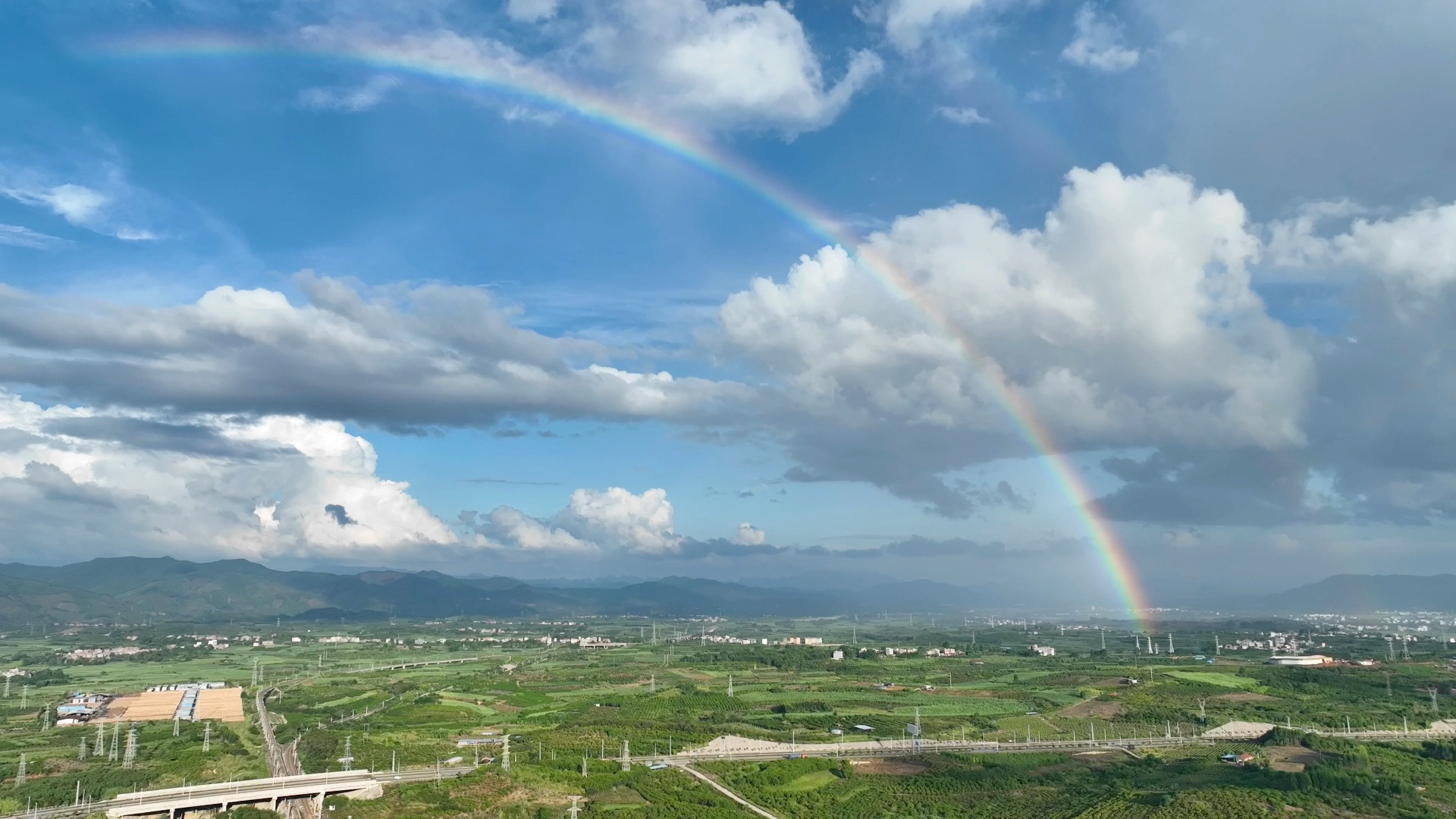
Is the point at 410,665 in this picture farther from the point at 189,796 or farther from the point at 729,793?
the point at 729,793

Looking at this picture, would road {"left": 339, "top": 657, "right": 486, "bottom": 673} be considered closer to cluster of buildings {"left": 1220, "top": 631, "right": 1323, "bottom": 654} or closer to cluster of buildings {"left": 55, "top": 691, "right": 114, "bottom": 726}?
cluster of buildings {"left": 55, "top": 691, "right": 114, "bottom": 726}

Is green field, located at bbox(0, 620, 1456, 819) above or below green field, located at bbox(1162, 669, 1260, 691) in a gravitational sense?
below

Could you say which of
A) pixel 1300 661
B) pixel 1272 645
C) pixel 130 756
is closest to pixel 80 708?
pixel 130 756

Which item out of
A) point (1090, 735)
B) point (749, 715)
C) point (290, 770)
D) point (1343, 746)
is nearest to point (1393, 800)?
point (1343, 746)

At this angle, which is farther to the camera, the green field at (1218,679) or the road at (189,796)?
the green field at (1218,679)

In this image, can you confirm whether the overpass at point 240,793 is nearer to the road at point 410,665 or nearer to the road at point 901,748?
the road at point 901,748

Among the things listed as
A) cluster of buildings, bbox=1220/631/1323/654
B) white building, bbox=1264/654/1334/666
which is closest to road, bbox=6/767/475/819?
white building, bbox=1264/654/1334/666

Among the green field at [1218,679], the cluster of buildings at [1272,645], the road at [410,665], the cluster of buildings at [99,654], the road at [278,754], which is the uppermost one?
the cluster of buildings at [1272,645]

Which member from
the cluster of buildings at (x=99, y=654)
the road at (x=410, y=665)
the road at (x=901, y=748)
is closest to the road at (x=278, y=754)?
the road at (x=901, y=748)

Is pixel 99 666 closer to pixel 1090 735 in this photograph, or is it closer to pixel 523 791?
pixel 523 791

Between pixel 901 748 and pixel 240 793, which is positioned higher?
pixel 240 793

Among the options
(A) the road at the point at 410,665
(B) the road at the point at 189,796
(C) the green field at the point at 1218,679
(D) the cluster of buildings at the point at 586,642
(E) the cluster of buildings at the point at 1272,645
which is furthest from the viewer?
(D) the cluster of buildings at the point at 586,642
